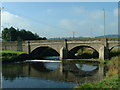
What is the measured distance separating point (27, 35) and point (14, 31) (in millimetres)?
7717

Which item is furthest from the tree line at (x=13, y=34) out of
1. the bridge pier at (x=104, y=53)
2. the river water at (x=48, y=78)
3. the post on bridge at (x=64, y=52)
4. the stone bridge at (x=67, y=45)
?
the river water at (x=48, y=78)

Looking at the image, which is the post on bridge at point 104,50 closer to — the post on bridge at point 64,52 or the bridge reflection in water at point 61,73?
the bridge reflection in water at point 61,73

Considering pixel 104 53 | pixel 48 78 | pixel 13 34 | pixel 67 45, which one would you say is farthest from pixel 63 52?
pixel 13 34

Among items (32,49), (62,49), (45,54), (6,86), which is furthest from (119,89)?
(45,54)

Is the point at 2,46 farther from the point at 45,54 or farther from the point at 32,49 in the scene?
the point at 45,54

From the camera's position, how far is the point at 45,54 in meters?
83.3

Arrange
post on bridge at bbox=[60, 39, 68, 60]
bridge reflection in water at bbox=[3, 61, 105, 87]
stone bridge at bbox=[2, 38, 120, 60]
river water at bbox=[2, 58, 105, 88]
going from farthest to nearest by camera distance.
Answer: post on bridge at bbox=[60, 39, 68, 60]
stone bridge at bbox=[2, 38, 120, 60]
bridge reflection in water at bbox=[3, 61, 105, 87]
river water at bbox=[2, 58, 105, 88]

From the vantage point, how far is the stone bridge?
167 ft

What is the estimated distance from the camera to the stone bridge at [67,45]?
50.9m

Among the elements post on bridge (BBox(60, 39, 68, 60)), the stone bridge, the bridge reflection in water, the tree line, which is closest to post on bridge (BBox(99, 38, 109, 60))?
the stone bridge

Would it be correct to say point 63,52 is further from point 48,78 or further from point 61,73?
point 48,78

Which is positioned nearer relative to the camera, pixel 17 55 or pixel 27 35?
pixel 17 55

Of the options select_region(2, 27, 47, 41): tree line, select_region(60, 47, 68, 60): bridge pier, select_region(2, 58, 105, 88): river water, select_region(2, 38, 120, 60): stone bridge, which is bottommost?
select_region(2, 58, 105, 88): river water

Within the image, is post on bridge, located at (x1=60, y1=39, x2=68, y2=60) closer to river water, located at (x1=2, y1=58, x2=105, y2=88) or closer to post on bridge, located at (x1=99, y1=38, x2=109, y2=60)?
post on bridge, located at (x1=99, y1=38, x2=109, y2=60)
